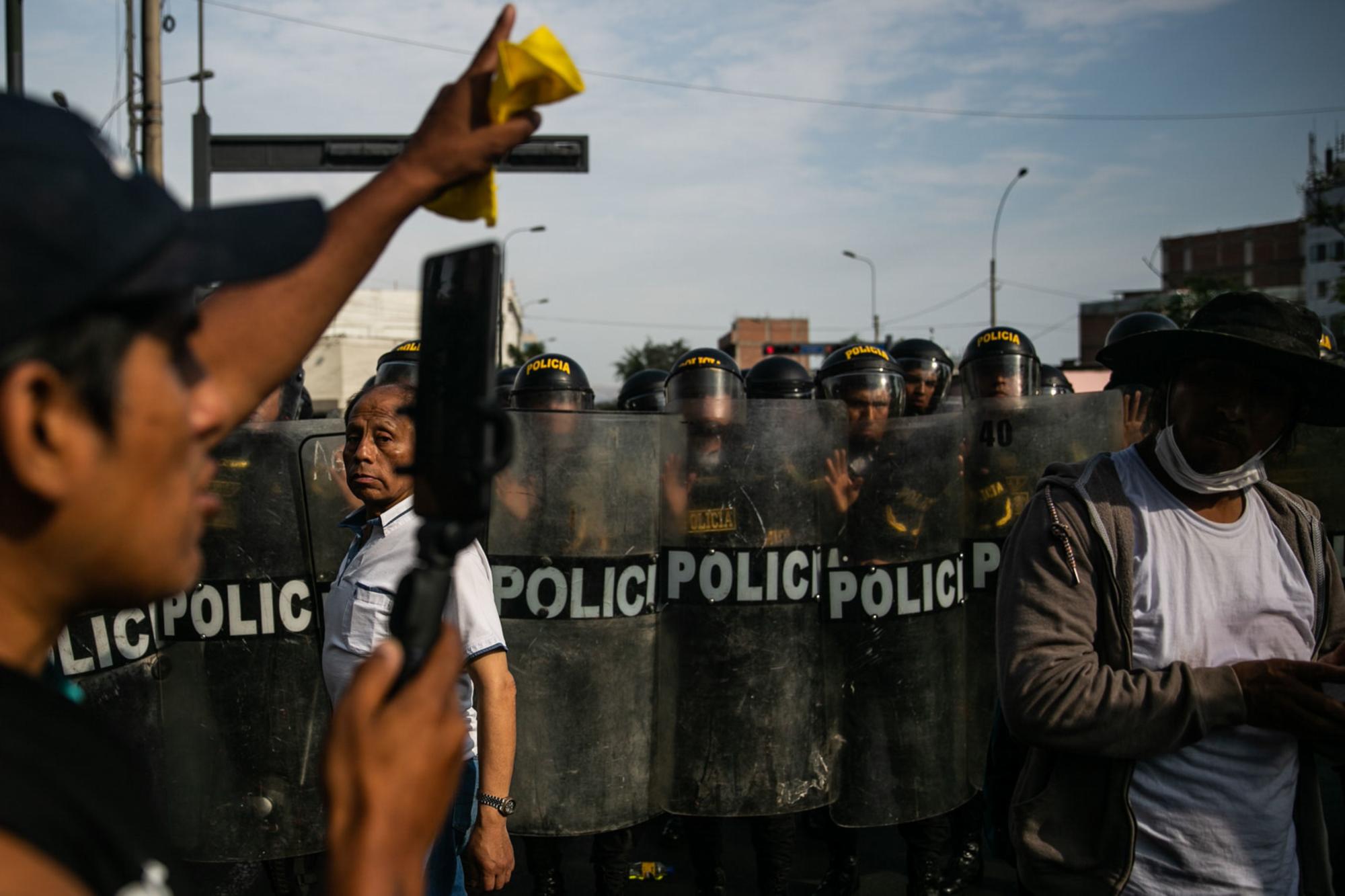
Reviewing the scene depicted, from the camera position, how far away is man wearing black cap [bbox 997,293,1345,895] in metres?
2.15

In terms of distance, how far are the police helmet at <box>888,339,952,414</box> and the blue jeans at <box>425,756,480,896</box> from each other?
5186 millimetres

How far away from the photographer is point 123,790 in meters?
0.88

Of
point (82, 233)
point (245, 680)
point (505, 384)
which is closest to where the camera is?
point (82, 233)

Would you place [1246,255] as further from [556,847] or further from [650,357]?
[556,847]

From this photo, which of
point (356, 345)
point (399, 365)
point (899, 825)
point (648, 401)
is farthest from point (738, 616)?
point (356, 345)

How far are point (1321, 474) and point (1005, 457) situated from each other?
5.28 ft

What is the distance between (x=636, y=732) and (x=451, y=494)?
3456 millimetres

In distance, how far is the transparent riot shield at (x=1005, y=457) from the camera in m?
4.88

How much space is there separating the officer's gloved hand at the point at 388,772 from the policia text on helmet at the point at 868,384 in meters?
4.50

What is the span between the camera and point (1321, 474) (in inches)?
201

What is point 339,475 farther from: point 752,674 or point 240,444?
point 752,674

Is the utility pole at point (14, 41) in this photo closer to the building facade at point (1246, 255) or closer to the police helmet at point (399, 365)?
the police helmet at point (399, 365)

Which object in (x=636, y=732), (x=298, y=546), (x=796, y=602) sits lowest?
(x=636, y=732)

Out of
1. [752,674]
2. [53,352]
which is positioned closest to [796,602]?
[752,674]
